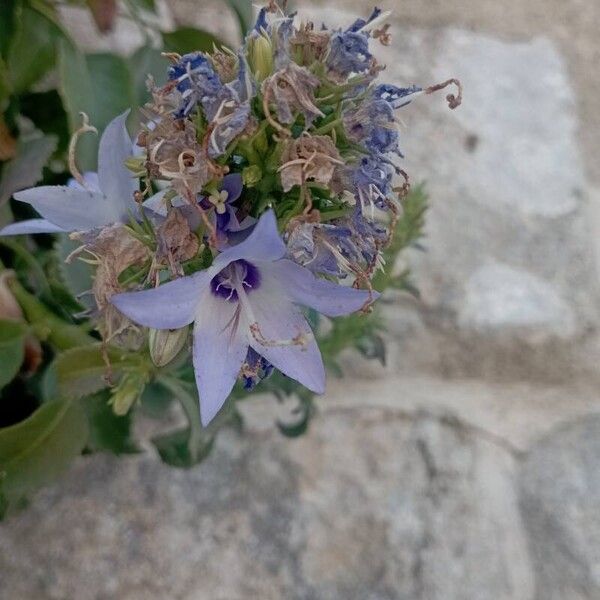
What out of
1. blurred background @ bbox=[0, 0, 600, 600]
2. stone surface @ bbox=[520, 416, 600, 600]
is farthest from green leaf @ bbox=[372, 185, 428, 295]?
stone surface @ bbox=[520, 416, 600, 600]

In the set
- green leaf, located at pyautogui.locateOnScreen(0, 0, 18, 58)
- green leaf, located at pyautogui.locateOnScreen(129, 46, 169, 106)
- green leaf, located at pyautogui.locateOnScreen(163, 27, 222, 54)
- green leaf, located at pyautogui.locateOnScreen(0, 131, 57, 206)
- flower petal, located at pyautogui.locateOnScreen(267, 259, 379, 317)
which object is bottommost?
green leaf, located at pyautogui.locateOnScreen(0, 131, 57, 206)

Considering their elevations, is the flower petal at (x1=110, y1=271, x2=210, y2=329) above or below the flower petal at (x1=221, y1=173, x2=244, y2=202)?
below

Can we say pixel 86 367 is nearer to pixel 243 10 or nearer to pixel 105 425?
pixel 105 425

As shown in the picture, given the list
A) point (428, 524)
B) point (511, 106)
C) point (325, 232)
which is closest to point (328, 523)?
point (428, 524)

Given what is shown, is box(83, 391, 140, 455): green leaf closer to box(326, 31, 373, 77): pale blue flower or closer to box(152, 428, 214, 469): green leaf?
box(152, 428, 214, 469): green leaf

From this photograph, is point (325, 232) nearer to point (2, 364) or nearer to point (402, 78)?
point (2, 364)

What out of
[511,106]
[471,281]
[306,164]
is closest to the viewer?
[306,164]
